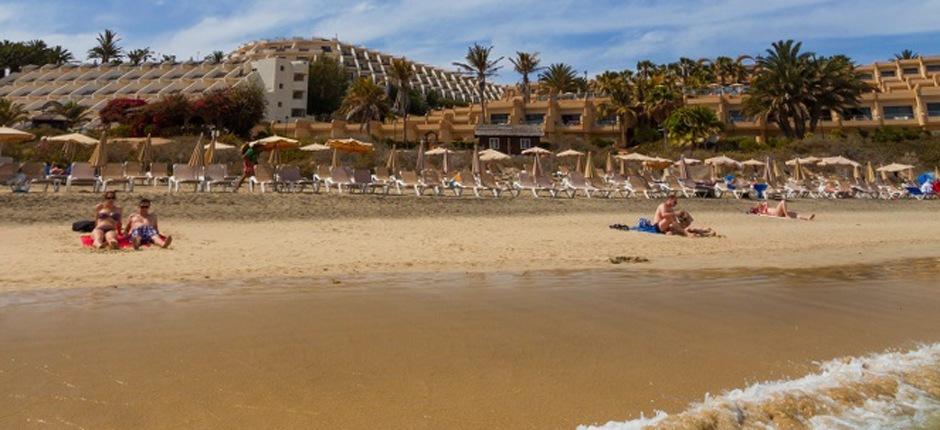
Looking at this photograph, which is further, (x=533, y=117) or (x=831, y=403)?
(x=533, y=117)

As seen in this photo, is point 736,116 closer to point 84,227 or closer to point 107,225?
point 84,227

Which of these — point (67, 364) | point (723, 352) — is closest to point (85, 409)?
point (67, 364)

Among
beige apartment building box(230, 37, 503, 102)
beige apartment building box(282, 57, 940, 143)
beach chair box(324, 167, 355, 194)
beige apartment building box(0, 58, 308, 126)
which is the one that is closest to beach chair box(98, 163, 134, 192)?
beach chair box(324, 167, 355, 194)

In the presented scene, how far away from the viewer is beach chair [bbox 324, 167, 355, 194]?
1611 cm

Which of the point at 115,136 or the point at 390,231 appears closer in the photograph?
the point at 390,231

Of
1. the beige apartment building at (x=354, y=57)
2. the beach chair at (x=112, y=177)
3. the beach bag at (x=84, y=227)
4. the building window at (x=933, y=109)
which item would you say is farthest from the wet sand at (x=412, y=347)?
the beige apartment building at (x=354, y=57)

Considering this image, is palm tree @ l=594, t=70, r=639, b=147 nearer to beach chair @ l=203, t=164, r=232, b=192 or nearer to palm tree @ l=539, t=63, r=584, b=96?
palm tree @ l=539, t=63, r=584, b=96

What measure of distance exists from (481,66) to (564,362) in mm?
50693

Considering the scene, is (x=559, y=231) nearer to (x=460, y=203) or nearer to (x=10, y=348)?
(x=460, y=203)

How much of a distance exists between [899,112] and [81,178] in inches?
2121

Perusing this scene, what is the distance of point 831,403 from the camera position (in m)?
3.24

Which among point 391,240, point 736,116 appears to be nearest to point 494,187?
point 391,240

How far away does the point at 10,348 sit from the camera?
358cm

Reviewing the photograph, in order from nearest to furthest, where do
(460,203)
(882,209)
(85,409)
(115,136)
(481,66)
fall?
(85,409)
(460,203)
(882,209)
(115,136)
(481,66)
